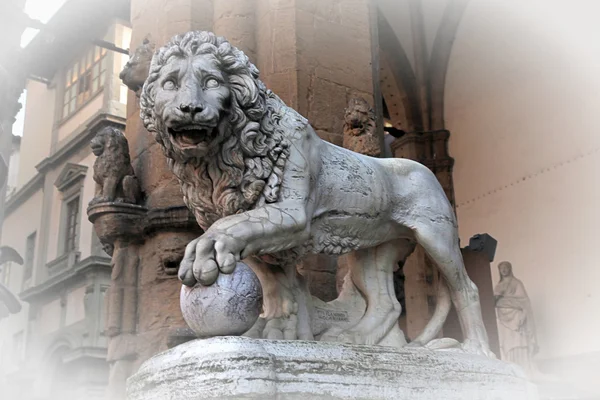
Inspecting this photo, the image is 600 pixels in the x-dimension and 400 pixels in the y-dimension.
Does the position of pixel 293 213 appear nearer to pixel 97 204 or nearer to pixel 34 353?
pixel 97 204

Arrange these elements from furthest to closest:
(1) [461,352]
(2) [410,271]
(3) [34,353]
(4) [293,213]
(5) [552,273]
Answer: (3) [34,353], (5) [552,273], (2) [410,271], (1) [461,352], (4) [293,213]

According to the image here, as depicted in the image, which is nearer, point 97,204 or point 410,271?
point 97,204

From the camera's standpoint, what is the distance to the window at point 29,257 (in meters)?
20.7

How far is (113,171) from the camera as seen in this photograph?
4434 mm

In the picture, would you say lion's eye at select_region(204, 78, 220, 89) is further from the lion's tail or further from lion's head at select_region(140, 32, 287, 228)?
the lion's tail

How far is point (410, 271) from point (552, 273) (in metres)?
3.15

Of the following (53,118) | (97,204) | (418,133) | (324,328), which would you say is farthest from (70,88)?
(324,328)

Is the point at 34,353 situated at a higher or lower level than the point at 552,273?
higher

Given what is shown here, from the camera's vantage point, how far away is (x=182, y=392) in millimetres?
2322

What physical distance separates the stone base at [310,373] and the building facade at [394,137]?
1.39 m

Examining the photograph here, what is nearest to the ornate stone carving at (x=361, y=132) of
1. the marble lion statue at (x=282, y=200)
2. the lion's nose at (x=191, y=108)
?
the marble lion statue at (x=282, y=200)

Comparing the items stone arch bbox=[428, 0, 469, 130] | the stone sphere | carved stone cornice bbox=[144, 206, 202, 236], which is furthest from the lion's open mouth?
stone arch bbox=[428, 0, 469, 130]

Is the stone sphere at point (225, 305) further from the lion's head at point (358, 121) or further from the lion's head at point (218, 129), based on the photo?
the lion's head at point (358, 121)

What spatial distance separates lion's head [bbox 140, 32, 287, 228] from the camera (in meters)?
2.64
